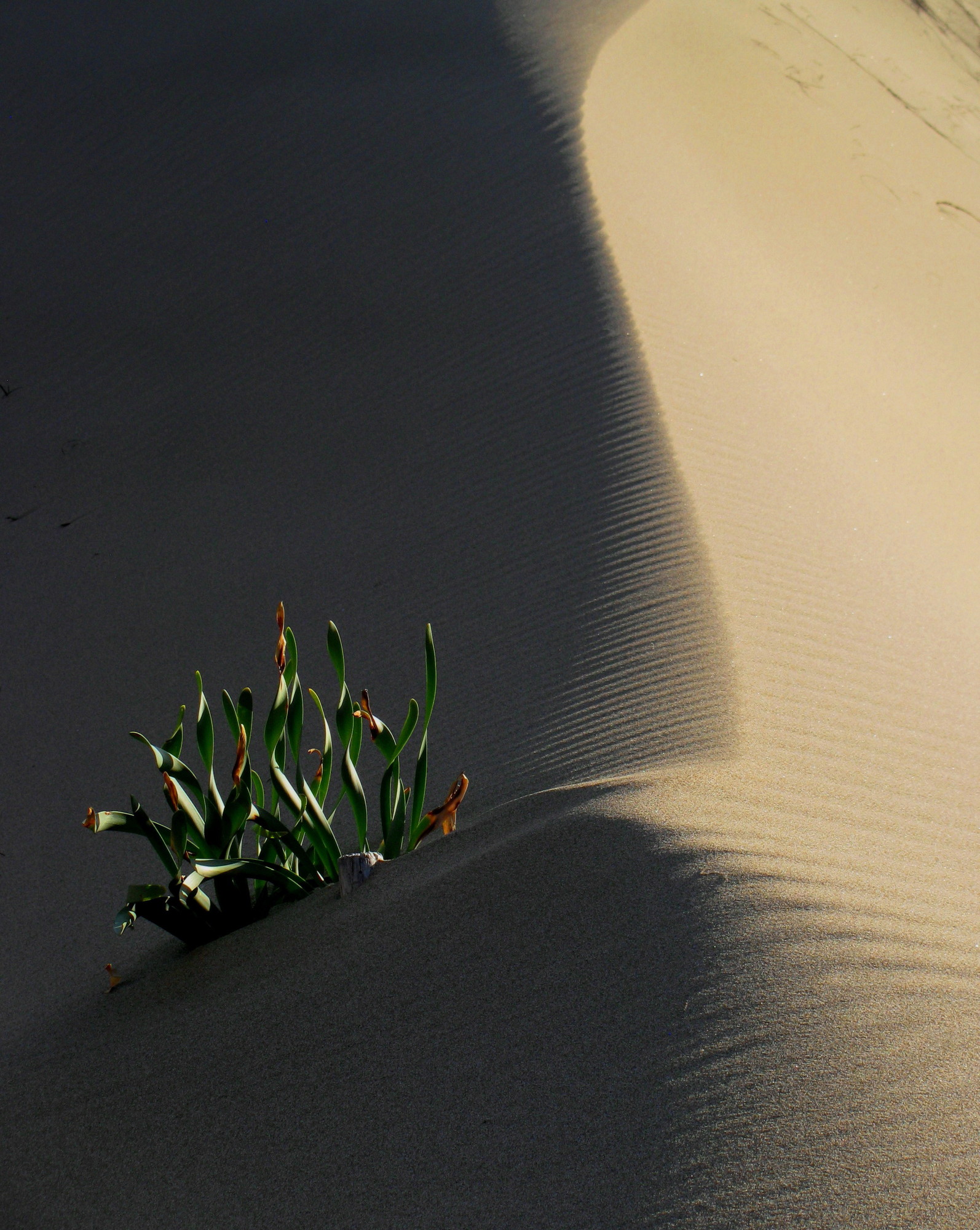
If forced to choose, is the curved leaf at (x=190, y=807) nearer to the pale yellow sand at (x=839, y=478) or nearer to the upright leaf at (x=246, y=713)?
the upright leaf at (x=246, y=713)

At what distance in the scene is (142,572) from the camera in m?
3.75

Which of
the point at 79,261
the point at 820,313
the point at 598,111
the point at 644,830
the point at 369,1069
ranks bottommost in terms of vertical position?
the point at 369,1069

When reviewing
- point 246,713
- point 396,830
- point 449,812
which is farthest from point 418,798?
point 246,713

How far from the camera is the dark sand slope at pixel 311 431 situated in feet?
9.27

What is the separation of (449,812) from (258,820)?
37 centimetres

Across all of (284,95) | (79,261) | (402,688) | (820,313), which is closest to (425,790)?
(402,688)

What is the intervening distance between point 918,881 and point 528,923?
29.9 inches

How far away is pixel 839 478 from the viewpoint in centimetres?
381

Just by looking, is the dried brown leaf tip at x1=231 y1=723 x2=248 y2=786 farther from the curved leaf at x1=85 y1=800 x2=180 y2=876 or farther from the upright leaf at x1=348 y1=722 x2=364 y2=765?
the upright leaf at x1=348 y1=722 x2=364 y2=765

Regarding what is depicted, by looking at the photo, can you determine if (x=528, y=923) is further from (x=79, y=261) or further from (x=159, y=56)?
(x=159, y=56)

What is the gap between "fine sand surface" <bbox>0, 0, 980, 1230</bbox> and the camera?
5.43ft

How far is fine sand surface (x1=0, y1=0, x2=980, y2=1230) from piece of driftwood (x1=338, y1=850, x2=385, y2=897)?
1.9 inches

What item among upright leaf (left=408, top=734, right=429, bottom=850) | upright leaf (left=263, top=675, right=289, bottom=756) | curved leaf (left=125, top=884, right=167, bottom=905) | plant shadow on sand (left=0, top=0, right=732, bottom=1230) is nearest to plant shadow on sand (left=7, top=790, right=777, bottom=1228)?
plant shadow on sand (left=0, top=0, right=732, bottom=1230)

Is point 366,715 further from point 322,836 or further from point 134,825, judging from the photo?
point 134,825
